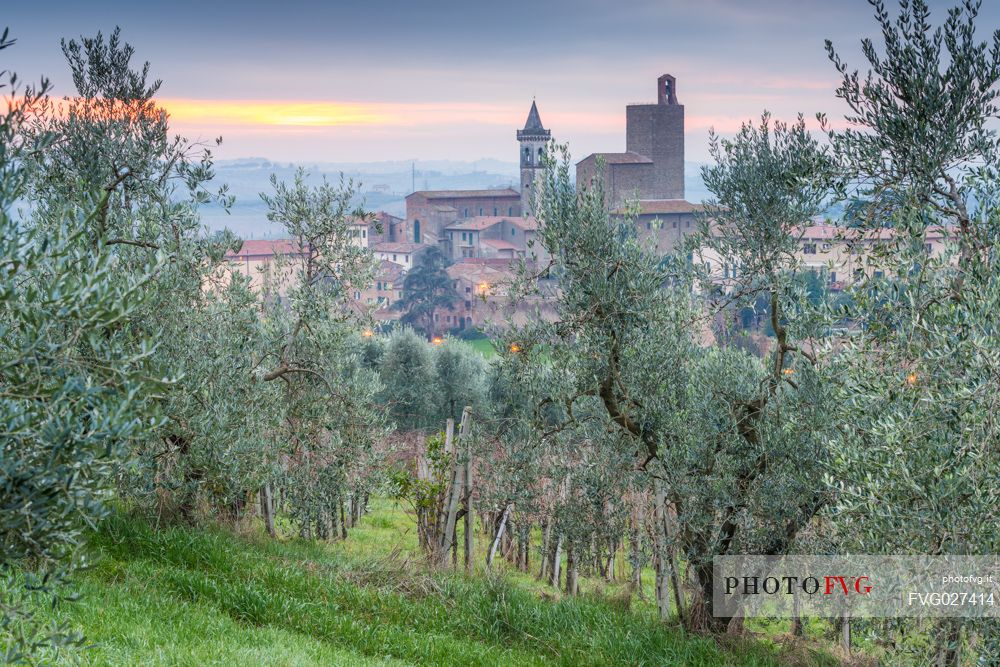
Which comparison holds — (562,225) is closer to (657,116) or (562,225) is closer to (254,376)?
(254,376)

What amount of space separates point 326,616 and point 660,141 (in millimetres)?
104241

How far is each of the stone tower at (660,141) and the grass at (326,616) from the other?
99772 mm

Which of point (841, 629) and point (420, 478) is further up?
point (420, 478)

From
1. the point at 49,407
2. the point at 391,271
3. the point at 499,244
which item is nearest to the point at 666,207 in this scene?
the point at 499,244

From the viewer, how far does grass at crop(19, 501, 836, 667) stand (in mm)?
6730

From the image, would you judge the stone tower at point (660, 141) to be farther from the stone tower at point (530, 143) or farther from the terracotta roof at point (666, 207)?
the stone tower at point (530, 143)

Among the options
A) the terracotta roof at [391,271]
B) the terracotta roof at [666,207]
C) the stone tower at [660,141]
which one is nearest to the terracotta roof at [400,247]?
the terracotta roof at [391,271]

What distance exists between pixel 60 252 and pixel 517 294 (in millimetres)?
6302

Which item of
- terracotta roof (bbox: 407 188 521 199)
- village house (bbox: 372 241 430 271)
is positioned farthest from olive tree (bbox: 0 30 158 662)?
terracotta roof (bbox: 407 188 521 199)

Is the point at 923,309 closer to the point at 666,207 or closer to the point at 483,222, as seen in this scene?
the point at 666,207

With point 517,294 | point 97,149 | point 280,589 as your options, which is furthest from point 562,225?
point 97,149

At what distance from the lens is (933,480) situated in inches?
217

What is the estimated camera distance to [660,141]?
106375 mm

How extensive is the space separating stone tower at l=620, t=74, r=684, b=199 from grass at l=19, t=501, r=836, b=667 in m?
99.8
